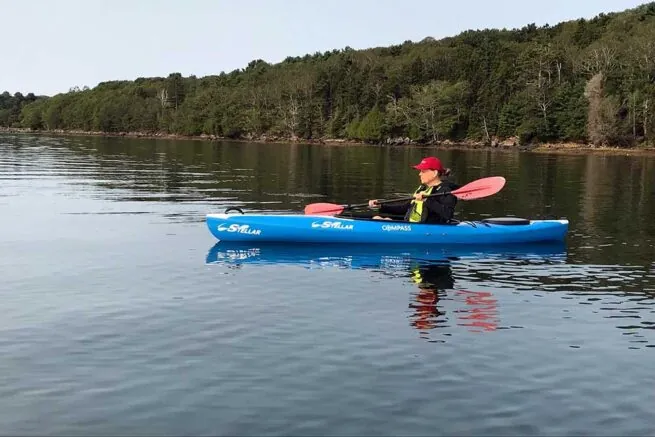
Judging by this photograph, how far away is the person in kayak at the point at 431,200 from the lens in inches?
603

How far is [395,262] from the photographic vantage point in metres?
14.2

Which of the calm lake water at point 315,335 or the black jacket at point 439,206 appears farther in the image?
the black jacket at point 439,206

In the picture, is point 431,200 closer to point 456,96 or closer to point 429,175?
point 429,175

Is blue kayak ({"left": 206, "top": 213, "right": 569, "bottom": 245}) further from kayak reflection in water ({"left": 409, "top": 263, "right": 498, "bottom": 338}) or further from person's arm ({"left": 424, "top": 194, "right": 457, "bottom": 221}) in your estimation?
kayak reflection in water ({"left": 409, "top": 263, "right": 498, "bottom": 338})

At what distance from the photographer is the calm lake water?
6645mm

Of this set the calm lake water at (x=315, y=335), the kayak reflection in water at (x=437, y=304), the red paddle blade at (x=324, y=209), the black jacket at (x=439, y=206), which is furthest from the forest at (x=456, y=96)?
the kayak reflection in water at (x=437, y=304)

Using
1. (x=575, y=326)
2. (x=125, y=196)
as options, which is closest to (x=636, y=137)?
(x=125, y=196)

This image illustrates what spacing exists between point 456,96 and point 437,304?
98.7 meters

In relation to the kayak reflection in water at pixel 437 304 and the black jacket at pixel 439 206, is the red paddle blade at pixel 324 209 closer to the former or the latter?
the black jacket at pixel 439 206

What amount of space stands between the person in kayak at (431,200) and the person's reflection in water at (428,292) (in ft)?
6.60

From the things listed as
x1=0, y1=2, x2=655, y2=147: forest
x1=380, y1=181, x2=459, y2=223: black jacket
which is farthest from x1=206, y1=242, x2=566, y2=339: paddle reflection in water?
x1=0, y1=2, x2=655, y2=147: forest

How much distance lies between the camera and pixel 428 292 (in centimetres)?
1169

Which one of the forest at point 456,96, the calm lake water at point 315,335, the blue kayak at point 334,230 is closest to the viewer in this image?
the calm lake water at point 315,335

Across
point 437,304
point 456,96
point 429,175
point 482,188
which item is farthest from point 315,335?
point 456,96
